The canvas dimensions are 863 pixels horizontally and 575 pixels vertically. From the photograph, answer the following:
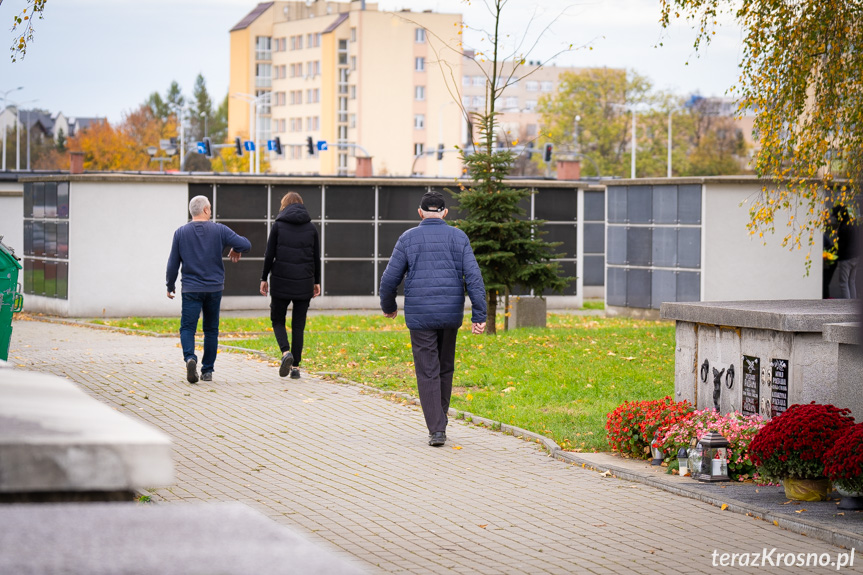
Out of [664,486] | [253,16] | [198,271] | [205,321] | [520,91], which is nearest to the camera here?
[664,486]

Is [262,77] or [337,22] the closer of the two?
[337,22]

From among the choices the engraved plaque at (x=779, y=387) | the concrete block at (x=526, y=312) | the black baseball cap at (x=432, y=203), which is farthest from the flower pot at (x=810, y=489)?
the concrete block at (x=526, y=312)

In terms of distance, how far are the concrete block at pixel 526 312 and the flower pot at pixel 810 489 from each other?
48.2 feet

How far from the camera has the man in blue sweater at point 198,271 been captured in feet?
44.2

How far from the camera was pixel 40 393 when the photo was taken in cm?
309

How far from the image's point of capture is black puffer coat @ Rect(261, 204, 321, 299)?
1394cm

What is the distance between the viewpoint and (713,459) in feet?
27.2

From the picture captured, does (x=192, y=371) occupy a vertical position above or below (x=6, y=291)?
below

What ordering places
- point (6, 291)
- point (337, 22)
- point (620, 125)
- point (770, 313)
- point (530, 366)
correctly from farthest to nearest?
point (337, 22)
point (620, 125)
point (530, 366)
point (6, 291)
point (770, 313)

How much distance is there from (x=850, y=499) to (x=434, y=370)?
3.65 metres

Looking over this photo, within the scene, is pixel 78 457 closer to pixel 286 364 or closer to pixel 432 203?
pixel 432 203

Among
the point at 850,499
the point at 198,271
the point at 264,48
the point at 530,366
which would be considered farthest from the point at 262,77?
the point at 850,499

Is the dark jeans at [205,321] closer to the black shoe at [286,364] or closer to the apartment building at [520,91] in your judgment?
the black shoe at [286,364]

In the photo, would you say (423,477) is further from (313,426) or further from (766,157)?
(766,157)
